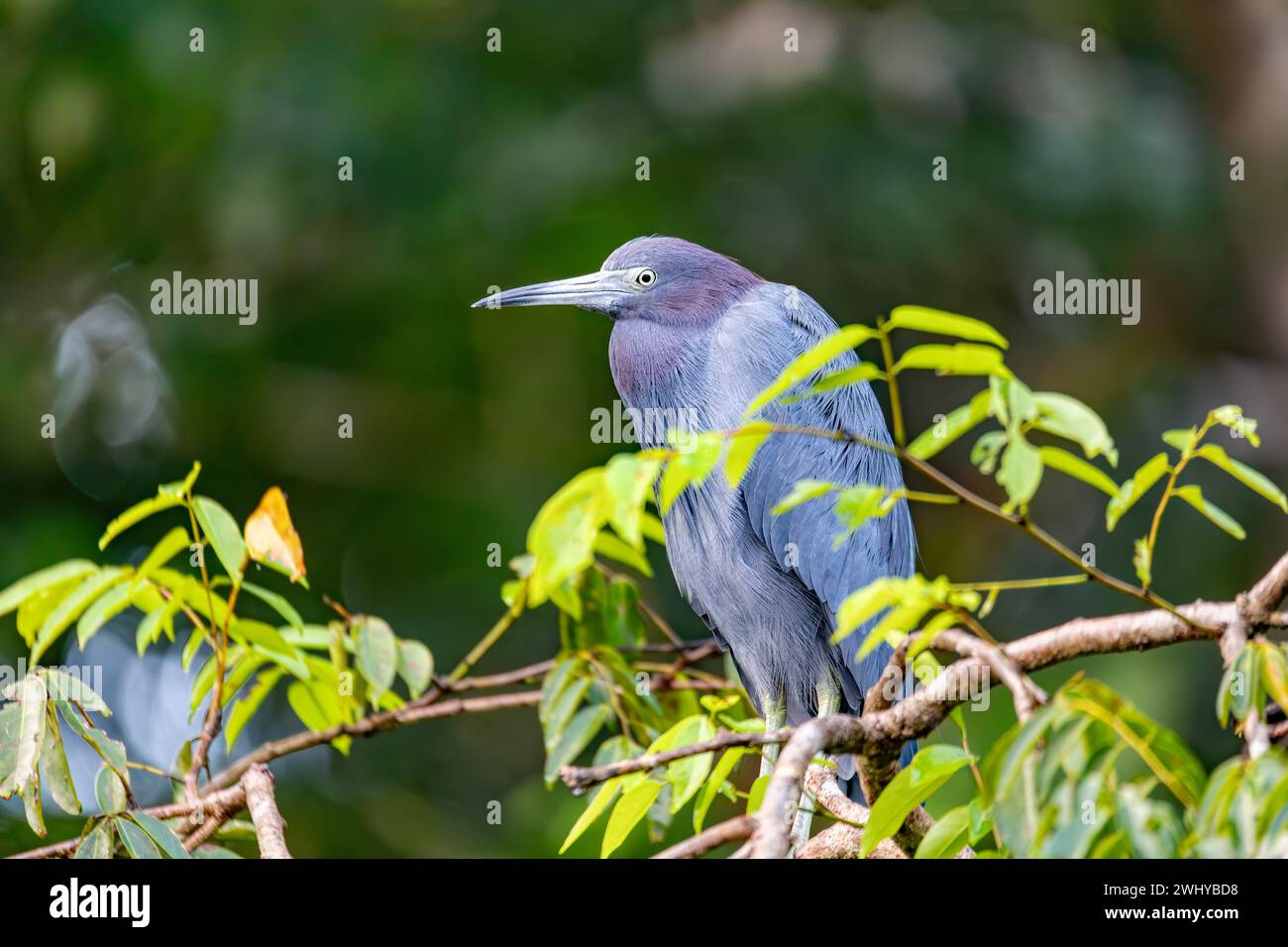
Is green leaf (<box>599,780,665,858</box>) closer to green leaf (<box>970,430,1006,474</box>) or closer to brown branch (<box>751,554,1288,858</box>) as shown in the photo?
brown branch (<box>751,554,1288,858</box>)

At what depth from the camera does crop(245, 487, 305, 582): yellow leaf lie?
107 inches

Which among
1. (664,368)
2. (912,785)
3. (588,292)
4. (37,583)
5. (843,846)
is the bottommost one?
(843,846)

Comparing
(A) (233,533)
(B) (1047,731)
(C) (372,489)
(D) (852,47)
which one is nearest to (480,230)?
(C) (372,489)

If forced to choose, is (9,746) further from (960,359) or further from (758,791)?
(960,359)

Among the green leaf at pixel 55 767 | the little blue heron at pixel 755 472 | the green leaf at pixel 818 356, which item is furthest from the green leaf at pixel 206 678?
the green leaf at pixel 818 356

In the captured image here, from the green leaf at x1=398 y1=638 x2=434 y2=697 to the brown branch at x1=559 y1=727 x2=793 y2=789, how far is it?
1136 mm

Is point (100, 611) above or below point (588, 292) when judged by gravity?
below

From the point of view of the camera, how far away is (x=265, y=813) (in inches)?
102

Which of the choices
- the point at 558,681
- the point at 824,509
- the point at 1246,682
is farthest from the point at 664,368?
the point at 1246,682

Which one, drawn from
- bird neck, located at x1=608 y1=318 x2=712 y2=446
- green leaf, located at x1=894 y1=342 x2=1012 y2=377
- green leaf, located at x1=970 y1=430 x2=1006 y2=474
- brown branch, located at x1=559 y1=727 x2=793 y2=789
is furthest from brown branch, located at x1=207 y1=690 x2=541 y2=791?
green leaf, located at x1=894 y1=342 x2=1012 y2=377

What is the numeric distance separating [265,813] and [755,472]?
1739 millimetres

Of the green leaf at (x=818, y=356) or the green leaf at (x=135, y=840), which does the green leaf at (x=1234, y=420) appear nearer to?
the green leaf at (x=818, y=356)

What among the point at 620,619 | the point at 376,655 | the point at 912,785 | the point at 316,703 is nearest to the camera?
the point at 912,785

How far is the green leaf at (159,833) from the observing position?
2.32 meters
